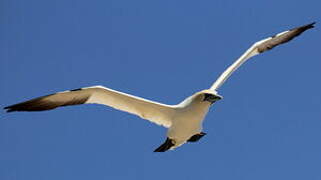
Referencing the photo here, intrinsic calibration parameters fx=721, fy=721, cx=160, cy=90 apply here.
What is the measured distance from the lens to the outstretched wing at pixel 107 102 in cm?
1523

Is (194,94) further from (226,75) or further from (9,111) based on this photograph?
(9,111)

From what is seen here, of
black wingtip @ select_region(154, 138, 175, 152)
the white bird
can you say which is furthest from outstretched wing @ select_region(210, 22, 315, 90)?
black wingtip @ select_region(154, 138, 175, 152)

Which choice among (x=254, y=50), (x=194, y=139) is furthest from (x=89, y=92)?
(x=254, y=50)

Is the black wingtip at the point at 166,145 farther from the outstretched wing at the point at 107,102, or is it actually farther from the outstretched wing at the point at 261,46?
the outstretched wing at the point at 261,46

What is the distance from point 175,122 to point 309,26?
16.6 feet

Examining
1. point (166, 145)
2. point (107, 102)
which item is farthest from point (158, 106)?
point (107, 102)

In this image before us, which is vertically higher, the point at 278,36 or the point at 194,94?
the point at 278,36

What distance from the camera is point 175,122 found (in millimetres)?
15875

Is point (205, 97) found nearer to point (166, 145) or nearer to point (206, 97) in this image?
point (206, 97)

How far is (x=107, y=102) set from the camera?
1595cm

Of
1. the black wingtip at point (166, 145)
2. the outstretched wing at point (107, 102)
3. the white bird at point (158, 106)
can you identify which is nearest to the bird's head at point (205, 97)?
the white bird at point (158, 106)

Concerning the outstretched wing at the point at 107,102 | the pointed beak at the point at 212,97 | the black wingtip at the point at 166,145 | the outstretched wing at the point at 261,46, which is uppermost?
the outstretched wing at the point at 261,46

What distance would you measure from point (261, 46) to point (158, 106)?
3.62 metres

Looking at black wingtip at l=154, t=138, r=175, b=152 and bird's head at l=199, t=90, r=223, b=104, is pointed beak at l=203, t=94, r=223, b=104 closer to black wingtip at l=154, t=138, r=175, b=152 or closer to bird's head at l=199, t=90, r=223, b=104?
bird's head at l=199, t=90, r=223, b=104
